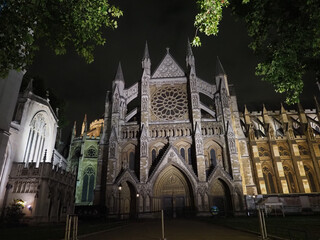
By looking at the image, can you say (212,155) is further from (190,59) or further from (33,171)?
(33,171)

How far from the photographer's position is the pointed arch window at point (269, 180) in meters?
32.5

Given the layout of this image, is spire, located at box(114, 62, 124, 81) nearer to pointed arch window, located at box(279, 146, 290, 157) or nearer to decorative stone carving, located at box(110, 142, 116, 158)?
decorative stone carving, located at box(110, 142, 116, 158)

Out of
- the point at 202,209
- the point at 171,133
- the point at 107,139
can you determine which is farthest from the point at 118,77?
the point at 202,209

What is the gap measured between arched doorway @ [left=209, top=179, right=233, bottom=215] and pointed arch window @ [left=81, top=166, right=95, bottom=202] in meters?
19.0

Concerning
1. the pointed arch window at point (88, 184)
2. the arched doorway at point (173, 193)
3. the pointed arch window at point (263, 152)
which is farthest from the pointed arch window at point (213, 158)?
the pointed arch window at point (88, 184)

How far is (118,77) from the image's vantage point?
2953cm

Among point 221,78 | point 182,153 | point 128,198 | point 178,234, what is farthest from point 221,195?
point 178,234

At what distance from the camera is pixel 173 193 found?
922 inches

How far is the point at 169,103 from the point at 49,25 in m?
22.6

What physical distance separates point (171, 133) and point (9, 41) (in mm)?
21327

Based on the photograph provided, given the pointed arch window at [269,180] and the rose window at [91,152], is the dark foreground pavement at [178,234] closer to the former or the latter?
the rose window at [91,152]

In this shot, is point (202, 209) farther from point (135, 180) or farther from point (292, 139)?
point (292, 139)

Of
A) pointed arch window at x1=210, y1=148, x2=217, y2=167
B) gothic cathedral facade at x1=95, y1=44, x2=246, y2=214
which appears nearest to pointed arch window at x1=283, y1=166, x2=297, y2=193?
gothic cathedral facade at x1=95, y1=44, x2=246, y2=214

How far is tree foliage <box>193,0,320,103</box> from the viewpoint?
19.5ft
